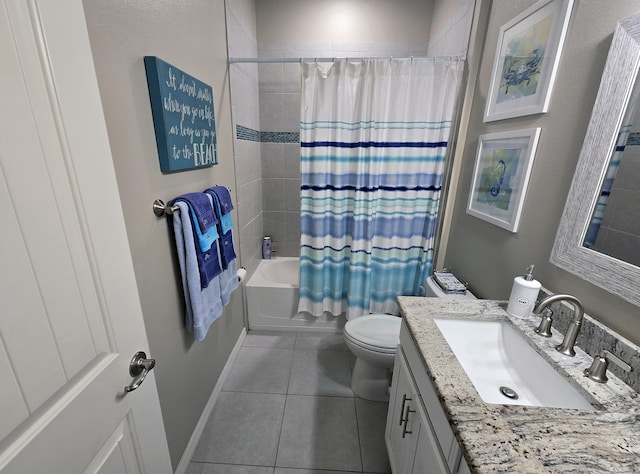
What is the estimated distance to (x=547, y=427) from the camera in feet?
2.14

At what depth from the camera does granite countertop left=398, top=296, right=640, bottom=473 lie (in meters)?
0.58

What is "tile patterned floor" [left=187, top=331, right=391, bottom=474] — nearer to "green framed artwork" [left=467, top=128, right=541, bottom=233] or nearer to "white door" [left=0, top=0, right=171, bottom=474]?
"white door" [left=0, top=0, right=171, bottom=474]

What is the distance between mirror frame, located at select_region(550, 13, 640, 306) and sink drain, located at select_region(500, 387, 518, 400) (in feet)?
1.42

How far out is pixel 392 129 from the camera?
1.84m

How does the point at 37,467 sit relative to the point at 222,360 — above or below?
above

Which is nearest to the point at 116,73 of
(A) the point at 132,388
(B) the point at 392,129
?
(A) the point at 132,388

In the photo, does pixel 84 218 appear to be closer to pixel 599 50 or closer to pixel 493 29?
pixel 599 50

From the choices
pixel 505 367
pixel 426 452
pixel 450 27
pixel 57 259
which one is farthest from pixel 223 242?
pixel 450 27

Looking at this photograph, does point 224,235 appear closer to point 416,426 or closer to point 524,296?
point 416,426

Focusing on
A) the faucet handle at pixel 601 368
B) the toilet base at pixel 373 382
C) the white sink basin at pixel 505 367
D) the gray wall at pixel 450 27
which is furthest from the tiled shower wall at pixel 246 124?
the faucet handle at pixel 601 368

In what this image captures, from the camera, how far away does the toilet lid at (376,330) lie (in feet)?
5.37

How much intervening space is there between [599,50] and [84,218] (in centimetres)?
154

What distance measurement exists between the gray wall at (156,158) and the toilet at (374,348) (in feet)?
2.87

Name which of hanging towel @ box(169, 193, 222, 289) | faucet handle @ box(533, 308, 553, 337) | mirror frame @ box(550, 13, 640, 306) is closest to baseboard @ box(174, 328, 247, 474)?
hanging towel @ box(169, 193, 222, 289)
